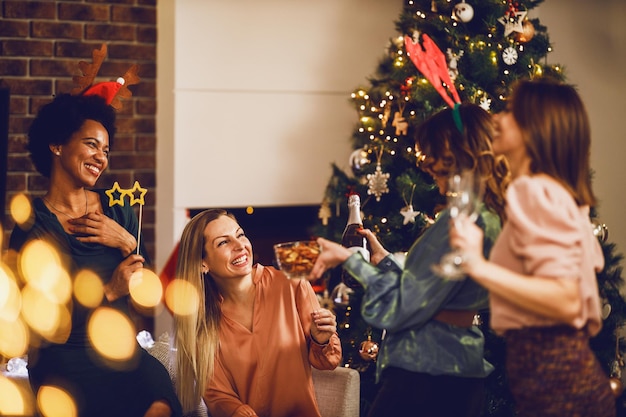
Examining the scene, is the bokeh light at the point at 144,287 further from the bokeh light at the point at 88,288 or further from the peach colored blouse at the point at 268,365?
the peach colored blouse at the point at 268,365

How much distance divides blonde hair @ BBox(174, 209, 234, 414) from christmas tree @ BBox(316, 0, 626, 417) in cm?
92

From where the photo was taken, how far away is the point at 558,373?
164 cm

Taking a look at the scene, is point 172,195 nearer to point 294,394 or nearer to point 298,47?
point 298,47

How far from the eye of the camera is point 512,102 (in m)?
1.71

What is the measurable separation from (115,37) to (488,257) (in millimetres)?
2632

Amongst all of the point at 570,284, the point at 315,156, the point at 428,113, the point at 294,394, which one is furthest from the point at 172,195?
the point at 570,284

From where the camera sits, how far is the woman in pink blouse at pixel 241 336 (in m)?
2.41

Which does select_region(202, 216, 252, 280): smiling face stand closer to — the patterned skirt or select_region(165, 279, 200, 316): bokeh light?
select_region(165, 279, 200, 316): bokeh light

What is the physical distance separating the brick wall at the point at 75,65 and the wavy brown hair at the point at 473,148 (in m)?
2.32

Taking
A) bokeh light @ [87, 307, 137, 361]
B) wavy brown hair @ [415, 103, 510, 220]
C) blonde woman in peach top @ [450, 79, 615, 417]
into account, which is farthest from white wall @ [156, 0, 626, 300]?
blonde woman in peach top @ [450, 79, 615, 417]

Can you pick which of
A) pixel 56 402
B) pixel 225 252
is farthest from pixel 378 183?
pixel 56 402

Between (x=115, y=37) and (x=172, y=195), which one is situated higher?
(x=115, y=37)

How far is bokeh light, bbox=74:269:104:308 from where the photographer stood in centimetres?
240

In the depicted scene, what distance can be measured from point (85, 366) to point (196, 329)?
0.35 metres
